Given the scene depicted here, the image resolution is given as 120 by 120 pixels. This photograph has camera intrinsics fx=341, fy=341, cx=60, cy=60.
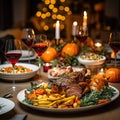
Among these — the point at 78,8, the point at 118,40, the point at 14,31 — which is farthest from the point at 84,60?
the point at 78,8

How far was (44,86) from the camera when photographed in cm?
160

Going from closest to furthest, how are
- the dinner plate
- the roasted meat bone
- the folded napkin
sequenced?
the folded napkin
the roasted meat bone
the dinner plate

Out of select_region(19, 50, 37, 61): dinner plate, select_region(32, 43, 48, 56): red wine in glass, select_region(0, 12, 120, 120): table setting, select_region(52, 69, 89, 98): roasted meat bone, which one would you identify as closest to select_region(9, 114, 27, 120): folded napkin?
select_region(0, 12, 120, 120): table setting

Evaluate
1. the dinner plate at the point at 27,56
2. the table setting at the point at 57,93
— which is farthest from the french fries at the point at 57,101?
the dinner plate at the point at 27,56

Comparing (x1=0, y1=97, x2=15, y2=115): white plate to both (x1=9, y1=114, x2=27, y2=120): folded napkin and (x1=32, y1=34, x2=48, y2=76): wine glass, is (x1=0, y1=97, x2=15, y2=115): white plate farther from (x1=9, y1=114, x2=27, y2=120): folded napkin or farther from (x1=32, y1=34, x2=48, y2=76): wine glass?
(x1=32, y1=34, x2=48, y2=76): wine glass

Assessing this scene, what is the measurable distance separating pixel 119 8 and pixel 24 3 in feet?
7.53

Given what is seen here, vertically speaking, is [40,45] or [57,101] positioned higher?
[40,45]

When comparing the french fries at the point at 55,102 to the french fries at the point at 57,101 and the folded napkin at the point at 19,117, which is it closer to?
the french fries at the point at 57,101

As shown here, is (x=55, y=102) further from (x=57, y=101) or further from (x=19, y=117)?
(x=19, y=117)

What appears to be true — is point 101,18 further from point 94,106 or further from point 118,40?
point 94,106

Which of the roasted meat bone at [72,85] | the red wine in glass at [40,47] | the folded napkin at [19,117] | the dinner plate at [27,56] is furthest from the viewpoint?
the dinner plate at [27,56]

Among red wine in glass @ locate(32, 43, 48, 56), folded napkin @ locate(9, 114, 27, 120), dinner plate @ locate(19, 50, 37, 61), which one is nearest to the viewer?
folded napkin @ locate(9, 114, 27, 120)

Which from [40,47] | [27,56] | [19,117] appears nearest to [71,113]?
[19,117]

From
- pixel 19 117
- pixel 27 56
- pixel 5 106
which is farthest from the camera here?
pixel 27 56
